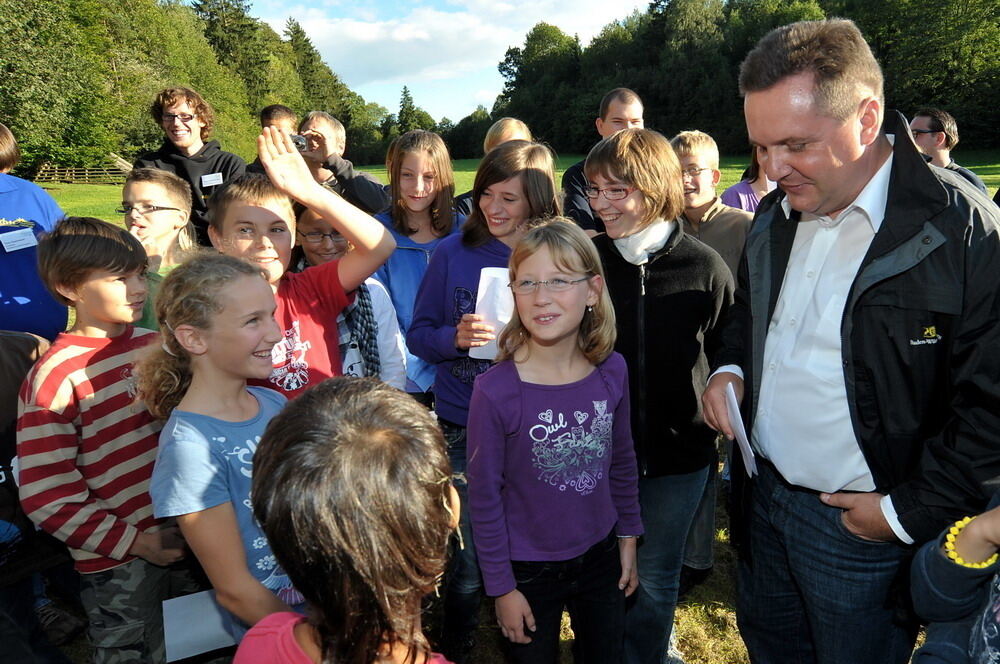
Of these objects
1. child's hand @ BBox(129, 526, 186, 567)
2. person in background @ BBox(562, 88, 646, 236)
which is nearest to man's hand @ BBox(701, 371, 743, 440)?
child's hand @ BBox(129, 526, 186, 567)

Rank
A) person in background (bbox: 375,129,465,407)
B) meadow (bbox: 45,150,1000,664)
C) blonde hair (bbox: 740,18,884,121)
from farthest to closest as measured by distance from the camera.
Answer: person in background (bbox: 375,129,465,407) → meadow (bbox: 45,150,1000,664) → blonde hair (bbox: 740,18,884,121)

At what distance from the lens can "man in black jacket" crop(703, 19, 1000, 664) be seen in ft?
5.90

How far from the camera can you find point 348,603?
1118mm

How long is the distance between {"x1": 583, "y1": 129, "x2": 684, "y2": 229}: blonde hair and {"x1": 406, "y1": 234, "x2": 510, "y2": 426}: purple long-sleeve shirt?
0.65m

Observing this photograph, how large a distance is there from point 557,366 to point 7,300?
322 cm

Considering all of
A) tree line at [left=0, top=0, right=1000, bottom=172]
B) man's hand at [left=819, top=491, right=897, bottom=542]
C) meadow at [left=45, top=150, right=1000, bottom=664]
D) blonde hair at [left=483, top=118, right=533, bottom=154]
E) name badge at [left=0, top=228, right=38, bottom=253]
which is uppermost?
tree line at [left=0, top=0, right=1000, bottom=172]

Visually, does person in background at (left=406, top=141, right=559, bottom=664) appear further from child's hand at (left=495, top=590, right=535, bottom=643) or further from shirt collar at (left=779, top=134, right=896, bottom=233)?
shirt collar at (left=779, top=134, right=896, bottom=233)

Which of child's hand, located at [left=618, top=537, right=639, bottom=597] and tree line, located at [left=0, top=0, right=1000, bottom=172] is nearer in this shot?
child's hand, located at [left=618, top=537, right=639, bottom=597]

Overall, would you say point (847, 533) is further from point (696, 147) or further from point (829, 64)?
point (696, 147)

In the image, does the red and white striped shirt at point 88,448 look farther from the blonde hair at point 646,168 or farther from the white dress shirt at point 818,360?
the white dress shirt at point 818,360

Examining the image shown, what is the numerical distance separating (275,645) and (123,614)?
1.60 metres

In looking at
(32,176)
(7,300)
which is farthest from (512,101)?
(7,300)

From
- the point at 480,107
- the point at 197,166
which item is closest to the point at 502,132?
the point at 197,166

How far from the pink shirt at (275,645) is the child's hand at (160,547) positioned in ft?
4.33
